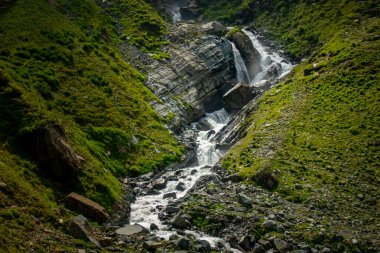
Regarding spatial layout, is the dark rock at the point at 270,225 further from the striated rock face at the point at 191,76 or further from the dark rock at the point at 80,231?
the striated rock face at the point at 191,76

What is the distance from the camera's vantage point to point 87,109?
49375mm

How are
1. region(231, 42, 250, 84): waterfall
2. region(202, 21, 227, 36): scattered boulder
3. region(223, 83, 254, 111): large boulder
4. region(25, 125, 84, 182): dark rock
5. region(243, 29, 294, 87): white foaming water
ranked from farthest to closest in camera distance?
region(202, 21, 227, 36): scattered boulder → region(243, 29, 294, 87): white foaming water → region(231, 42, 250, 84): waterfall → region(223, 83, 254, 111): large boulder → region(25, 125, 84, 182): dark rock

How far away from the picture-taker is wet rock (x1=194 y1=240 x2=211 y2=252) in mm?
29141

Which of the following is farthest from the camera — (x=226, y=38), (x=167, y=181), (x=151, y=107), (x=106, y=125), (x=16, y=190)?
(x=226, y=38)

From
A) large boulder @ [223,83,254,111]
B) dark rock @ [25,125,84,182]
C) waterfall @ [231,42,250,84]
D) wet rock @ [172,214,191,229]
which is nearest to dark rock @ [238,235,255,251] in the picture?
wet rock @ [172,214,191,229]

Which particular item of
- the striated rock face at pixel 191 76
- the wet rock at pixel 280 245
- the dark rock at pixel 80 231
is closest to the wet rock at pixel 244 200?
the wet rock at pixel 280 245

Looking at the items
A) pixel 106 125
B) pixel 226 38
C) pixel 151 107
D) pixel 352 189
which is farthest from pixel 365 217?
pixel 226 38

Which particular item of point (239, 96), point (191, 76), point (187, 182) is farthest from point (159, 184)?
point (191, 76)

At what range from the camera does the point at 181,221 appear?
33562mm

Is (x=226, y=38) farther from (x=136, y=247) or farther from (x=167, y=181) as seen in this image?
(x=136, y=247)

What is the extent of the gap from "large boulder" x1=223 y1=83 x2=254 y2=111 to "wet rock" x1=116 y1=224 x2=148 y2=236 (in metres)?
44.3

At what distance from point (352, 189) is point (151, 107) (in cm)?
3578

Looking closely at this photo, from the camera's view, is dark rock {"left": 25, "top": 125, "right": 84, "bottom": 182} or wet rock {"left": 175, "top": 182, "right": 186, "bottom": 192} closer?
dark rock {"left": 25, "top": 125, "right": 84, "bottom": 182}

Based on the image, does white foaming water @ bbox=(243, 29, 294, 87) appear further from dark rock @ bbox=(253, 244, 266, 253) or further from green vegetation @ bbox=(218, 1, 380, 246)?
dark rock @ bbox=(253, 244, 266, 253)
